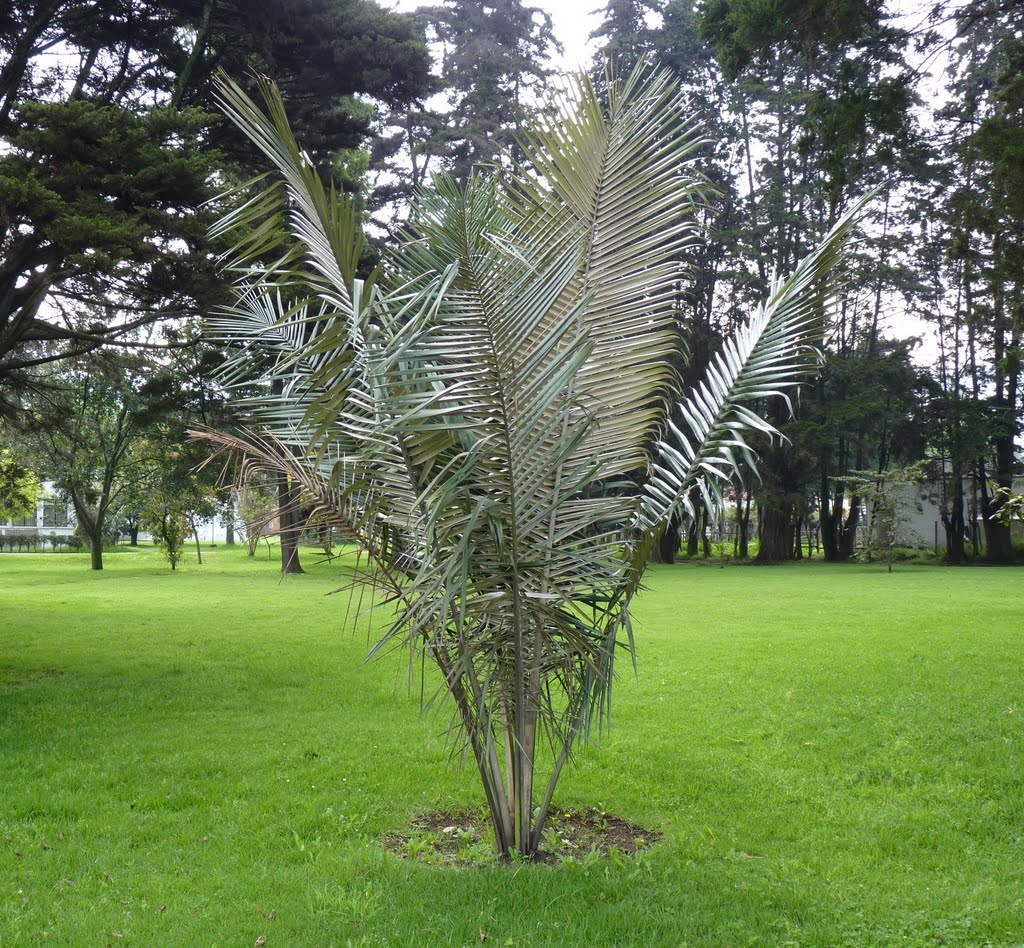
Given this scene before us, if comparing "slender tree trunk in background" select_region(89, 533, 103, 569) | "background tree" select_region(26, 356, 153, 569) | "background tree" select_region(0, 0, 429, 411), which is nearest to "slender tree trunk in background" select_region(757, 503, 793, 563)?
"background tree" select_region(26, 356, 153, 569)

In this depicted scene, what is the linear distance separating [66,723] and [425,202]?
5.18 meters

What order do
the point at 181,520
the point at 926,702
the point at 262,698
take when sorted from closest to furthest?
the point at 926,702 → the point at 262,698 → the point at 181,520

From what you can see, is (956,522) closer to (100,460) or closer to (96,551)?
(100,460)

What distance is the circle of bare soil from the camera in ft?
12.8

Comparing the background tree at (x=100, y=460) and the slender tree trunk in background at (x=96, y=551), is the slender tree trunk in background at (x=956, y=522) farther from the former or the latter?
the slender tree trunk in background at (x=96, y=551)

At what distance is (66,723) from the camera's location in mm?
6484

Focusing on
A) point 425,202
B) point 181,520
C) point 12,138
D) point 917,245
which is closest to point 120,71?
point 12,138

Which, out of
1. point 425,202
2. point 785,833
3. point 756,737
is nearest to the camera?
point 425,202

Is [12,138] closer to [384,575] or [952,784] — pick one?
[384,575]

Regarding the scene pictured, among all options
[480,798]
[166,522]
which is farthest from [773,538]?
[480,798]

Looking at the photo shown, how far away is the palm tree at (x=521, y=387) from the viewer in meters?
2.94

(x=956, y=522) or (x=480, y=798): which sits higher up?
(x=956, y=522)

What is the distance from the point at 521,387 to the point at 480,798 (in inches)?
108

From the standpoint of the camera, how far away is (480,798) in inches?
189
